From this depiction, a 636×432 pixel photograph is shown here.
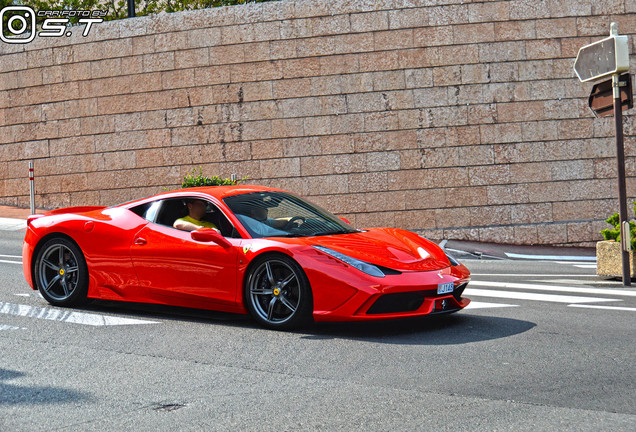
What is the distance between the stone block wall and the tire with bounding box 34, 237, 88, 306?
9.84 m

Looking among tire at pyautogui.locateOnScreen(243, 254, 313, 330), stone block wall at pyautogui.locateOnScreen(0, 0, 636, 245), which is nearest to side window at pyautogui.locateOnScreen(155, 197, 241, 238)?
tire at pyautogui.locateOnScreen(243, 254, 313, 330)

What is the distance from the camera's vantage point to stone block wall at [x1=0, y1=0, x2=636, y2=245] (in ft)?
54.1

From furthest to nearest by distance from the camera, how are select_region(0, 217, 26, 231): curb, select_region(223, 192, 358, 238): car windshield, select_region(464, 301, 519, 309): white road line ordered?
select_region(0, 217, 26, 231): curb → select_region(464, 301, 519, 309): white road line → select_region(223, 192, 358, 238): car windshield

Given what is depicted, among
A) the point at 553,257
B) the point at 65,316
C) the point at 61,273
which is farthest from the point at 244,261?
the point at 553,257

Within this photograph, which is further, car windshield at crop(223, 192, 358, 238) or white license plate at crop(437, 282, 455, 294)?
car windshield at crop(223, 192, 358, 238)

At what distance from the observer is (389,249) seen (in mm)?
6543

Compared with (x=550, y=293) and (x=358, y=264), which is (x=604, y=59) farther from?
(x=358, y=264)

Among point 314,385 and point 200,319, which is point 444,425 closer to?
point 314,385

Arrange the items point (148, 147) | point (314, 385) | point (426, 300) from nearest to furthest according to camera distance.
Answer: point (314, 385) < point (426, 300) < point (148, 147)

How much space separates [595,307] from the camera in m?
7.71

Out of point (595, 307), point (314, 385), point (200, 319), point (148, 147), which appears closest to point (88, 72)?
point (148, 147)

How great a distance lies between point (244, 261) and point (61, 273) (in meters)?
2.20

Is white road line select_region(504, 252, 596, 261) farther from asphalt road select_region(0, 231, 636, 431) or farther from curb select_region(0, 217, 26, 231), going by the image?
curb select_region(0, 217, 26, 231)

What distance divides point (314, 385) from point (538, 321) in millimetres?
2824
